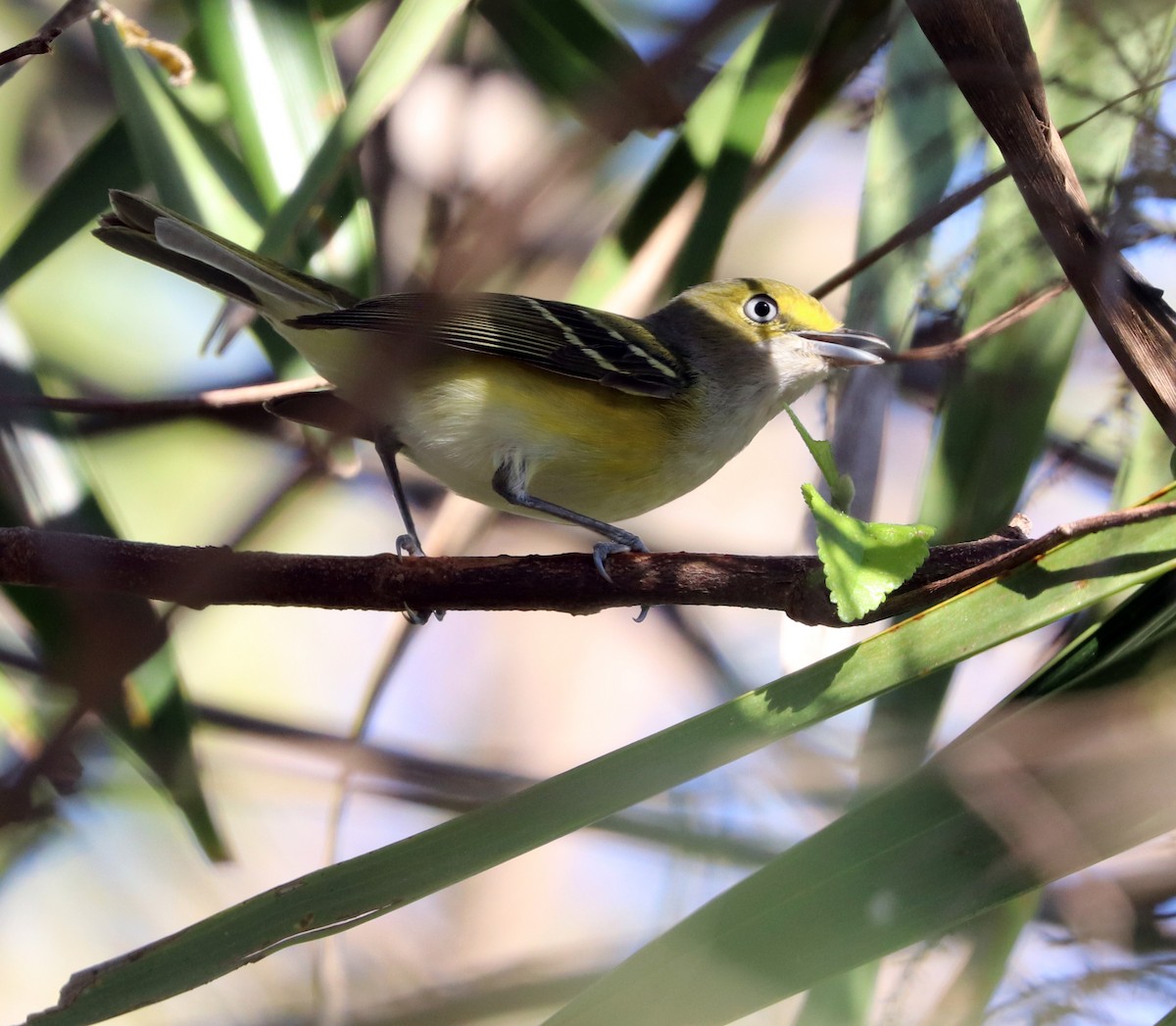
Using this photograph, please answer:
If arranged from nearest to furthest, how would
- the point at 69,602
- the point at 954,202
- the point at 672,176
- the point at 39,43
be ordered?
the point at 39,43 → the point at 69,602 → the point at 954,202 → the point at 672,176

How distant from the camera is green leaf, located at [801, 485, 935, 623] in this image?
55.4 inches

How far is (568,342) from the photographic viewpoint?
9.30 ft

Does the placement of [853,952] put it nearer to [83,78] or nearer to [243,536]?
[243,536]

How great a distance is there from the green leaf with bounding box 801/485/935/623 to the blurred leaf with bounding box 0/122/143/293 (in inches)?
82.6

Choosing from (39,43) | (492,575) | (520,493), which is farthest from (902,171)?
(39,43)

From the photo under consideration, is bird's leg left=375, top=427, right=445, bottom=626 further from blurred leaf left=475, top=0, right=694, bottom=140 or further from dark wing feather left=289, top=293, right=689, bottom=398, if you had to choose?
blurred leaf left=475, top=0, right=694, bottom=140

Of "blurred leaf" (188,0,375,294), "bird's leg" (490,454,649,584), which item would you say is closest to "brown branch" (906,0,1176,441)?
"bird's leg" (490,454,649,584)

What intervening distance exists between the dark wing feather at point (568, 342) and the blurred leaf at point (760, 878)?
1433mm

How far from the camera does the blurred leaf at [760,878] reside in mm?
1214

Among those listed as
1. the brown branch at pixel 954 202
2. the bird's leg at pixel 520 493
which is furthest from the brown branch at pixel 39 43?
the brown branch at pixel 954 202

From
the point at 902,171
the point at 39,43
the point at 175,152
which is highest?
the point at 175,152

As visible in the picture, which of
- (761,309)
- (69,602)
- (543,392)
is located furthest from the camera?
(761,309)

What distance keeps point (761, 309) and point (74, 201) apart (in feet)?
6.15

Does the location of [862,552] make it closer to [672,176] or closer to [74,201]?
[672,176]
